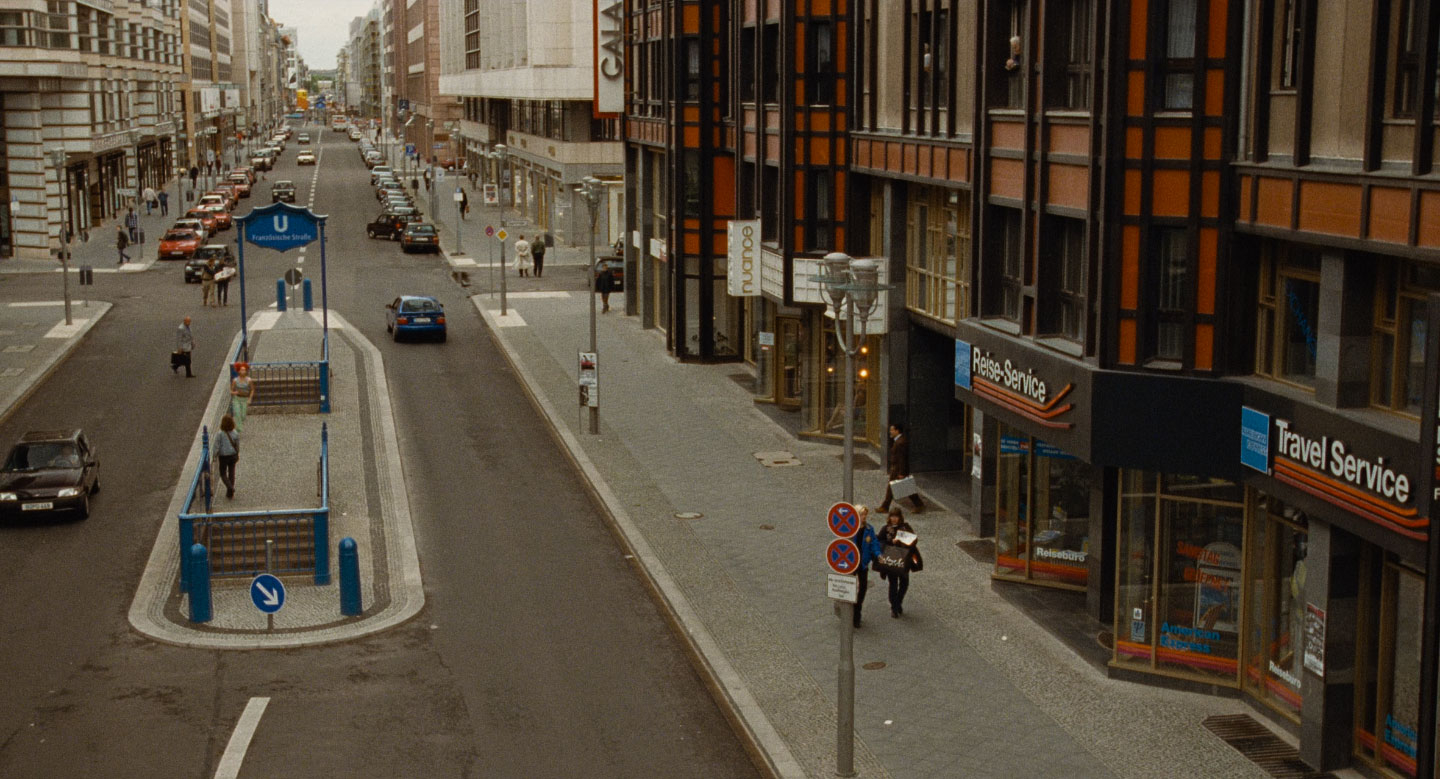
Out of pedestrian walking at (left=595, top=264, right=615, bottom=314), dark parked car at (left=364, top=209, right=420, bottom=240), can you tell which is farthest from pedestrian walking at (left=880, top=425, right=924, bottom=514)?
dark parked car at (left=364, top=209, right=420, bottom=240)

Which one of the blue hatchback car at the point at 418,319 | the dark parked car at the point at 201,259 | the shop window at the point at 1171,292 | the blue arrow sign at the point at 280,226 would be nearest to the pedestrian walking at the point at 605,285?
the blue hatchback car at the point at 418,319

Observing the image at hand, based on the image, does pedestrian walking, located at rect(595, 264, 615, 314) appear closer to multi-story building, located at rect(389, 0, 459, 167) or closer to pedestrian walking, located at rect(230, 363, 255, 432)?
pedestrian walking, located at rect(230, 363, 255, 432)

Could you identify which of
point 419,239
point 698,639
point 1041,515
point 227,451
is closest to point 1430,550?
point 1041,515

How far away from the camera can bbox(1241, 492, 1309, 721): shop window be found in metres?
17.5

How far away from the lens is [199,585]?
70.1 ft

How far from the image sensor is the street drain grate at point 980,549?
24.7 meters

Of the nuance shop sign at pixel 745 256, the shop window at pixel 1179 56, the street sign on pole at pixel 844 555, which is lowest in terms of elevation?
the street sign on pole at pixel 844 555

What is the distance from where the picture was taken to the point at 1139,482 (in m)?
19.1

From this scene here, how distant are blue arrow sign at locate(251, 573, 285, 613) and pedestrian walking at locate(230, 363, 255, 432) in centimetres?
1369

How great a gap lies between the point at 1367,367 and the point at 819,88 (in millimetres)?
18276

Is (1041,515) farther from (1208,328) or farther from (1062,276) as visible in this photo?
(1208,328)

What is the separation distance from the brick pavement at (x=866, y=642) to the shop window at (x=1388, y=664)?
1350 millimetres

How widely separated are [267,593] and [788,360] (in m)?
18.8

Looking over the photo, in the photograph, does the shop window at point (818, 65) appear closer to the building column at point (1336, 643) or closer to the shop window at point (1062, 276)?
the shop window at point (1062, 276)
